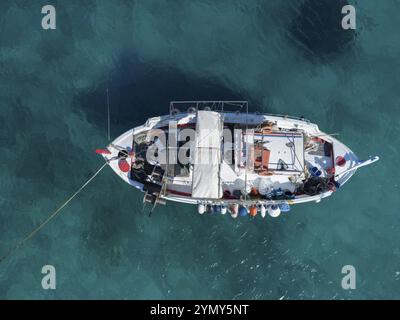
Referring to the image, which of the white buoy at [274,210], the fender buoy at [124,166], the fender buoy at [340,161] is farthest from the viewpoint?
the fender buoy at [340,161]

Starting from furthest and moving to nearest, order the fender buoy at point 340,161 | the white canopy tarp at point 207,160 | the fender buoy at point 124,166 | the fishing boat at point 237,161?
the fender buoy at point 340,161, the fender buoy at point 124,166, the fishing boat at point 237,161, the white canopy tarp at point 207,160

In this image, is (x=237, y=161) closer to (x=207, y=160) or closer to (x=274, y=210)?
(x=207, y=160)

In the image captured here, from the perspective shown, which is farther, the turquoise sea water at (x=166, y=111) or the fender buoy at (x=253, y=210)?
the turquoise sea water at (x=166, y=111)

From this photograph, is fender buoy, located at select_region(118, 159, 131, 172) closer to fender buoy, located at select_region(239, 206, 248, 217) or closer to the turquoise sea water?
the turquoise sea water

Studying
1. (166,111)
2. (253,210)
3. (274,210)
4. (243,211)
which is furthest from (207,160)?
(166,111)

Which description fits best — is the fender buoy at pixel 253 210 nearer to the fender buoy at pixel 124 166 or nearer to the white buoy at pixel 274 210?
the white buoy at pixel 274 210

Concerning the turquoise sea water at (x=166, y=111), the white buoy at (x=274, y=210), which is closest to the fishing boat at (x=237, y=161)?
the white buoy at (x=274, y=210)
